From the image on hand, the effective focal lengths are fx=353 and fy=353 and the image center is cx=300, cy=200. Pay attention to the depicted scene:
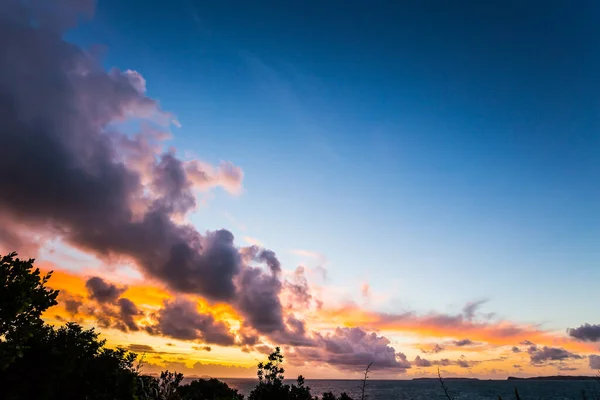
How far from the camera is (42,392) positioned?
3030 cm

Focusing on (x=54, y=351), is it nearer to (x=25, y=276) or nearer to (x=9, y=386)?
(x=9, y=386)

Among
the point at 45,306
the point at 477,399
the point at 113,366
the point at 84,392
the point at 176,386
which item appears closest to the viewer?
the point at 176,386

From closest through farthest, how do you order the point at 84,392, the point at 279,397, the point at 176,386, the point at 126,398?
1. the point at 176,386
2. the point at 126,398
3. the point at 84,392
4. the point at 279,397

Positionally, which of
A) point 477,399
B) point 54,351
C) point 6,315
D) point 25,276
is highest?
point 25,276

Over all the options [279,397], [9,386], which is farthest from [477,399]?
[9,386]

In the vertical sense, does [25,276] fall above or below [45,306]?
above

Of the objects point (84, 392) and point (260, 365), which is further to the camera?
point (260, 365)

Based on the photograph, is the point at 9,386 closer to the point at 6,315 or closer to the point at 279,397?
the point at 6,315

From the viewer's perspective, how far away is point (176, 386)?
1350 centimetres

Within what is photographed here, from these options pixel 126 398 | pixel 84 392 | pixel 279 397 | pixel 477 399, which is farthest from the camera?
pixel 477 399

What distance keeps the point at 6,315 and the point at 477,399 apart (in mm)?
167005

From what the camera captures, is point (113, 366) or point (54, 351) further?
point (113, 366)

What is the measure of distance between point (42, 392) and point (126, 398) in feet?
22.1

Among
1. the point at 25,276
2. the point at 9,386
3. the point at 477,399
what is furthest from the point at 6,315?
the point at 477,399
